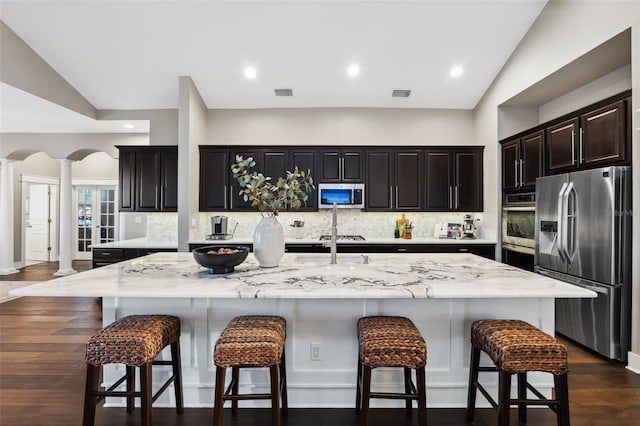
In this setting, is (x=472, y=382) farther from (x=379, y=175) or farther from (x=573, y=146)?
(x=379, y=175)

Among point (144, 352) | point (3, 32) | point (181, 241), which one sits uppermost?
point (3, 32)

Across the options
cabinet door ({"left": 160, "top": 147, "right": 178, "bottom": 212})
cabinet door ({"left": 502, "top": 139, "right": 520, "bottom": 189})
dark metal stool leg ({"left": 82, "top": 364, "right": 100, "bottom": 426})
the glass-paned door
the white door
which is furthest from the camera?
the glass-paned door

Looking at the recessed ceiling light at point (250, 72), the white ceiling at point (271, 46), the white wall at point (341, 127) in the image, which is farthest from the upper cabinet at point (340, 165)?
the recessed ceiling light at point (250, 72)

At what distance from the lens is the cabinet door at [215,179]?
5098 mm

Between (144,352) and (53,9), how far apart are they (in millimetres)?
3920

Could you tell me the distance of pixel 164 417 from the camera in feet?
7.06

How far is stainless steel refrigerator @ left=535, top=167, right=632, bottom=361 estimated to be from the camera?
9.45 ft

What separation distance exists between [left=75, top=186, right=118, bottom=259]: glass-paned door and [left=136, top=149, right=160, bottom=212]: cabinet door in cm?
465

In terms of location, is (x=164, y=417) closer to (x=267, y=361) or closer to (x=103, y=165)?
(x=267, y=361)

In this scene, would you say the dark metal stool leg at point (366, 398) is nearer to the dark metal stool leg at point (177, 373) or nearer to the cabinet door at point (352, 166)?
the dark metal stool leg at point (177, 373)

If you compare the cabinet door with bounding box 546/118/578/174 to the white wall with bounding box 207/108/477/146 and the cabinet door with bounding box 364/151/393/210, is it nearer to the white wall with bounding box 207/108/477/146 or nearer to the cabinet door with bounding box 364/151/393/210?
the white wall with bounding box 207/108/477/146

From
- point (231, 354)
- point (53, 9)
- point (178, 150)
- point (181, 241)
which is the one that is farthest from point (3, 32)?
point (231, 354)

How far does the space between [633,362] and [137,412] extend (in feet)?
12.2

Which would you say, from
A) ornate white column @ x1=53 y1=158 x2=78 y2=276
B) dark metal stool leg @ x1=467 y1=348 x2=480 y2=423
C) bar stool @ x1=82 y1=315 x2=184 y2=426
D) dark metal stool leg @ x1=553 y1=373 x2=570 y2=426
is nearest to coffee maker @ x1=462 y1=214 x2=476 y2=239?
dark metal stool leg @ x1=467 y1=348 x2=480 y2=423
